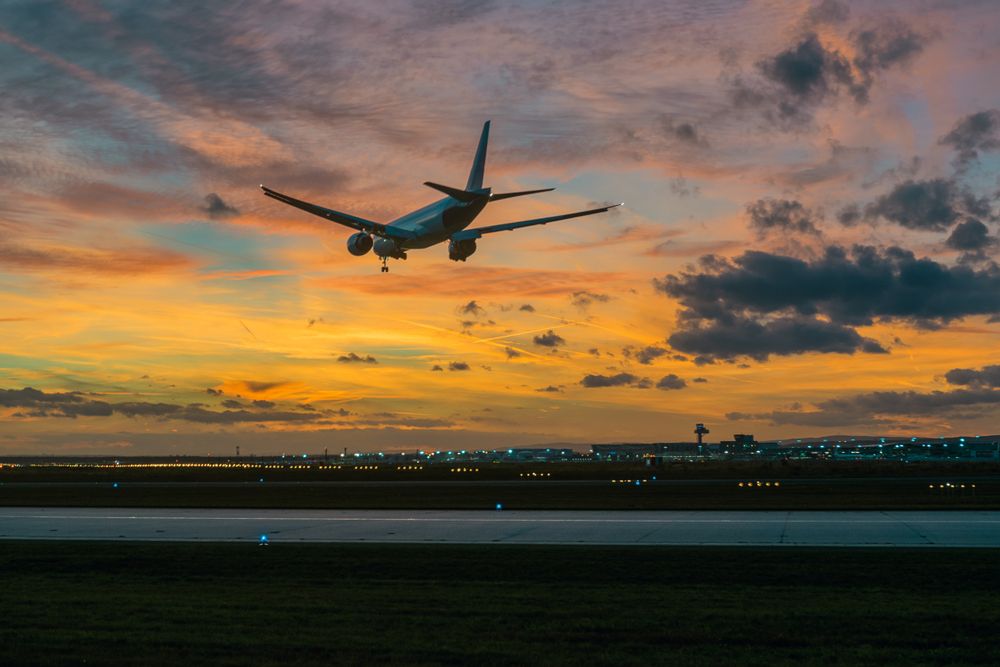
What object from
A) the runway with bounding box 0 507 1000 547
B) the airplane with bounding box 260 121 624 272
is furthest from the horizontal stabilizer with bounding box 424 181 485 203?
the runway with bounding box 0 507 1000 547

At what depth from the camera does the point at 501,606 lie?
70.0ft

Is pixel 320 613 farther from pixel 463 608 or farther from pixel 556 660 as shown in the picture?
pixel 556 660

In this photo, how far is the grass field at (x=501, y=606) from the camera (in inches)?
659

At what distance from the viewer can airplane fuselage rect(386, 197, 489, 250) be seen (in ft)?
159

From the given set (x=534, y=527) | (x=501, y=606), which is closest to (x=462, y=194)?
(x=534, y=527)

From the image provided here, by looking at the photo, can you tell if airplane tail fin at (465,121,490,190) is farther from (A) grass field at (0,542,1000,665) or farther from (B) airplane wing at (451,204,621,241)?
(A) grass field at (0,542,1000,665)

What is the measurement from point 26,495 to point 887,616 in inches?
2608

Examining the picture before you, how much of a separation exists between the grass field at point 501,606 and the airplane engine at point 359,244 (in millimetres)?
24178

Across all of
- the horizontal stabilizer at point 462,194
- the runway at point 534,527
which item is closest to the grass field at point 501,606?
the runway at point 534,527

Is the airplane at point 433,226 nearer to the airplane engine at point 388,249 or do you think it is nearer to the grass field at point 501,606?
the airplane engine at point 388,249

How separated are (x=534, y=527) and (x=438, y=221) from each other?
17.3m

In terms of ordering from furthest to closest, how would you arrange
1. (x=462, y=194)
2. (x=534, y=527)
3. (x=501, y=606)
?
1. (x=462, y=194)
2. (x=534, y=527)
3. (x=501, y=606)

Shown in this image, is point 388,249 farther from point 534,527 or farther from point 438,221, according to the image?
point 534,527

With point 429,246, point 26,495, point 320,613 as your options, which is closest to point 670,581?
point 320,613
